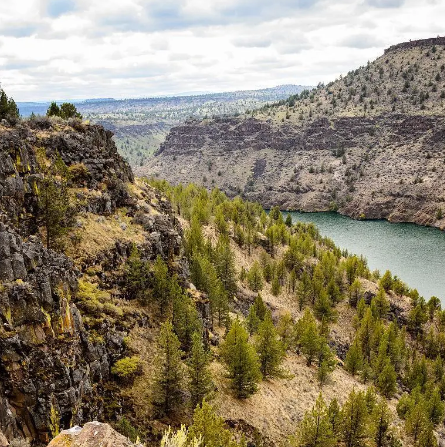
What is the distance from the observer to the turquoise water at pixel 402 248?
121 m

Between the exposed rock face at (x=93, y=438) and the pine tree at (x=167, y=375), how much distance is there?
20.0 metres

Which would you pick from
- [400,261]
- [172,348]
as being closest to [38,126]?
[172,348]

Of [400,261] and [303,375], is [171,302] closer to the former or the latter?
[303,375]

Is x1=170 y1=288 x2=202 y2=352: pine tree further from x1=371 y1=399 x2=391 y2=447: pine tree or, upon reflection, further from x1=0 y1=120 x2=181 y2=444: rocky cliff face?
x1=371 y1=399 x2=391 y2=447: pine tree

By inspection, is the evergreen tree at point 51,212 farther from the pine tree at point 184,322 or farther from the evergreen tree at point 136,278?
the pine tree at point 184,322

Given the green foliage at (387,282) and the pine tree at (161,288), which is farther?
the green foliage at (387,282)

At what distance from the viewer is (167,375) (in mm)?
34250

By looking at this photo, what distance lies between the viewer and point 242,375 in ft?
138

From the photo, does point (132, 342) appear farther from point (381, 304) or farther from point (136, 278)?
point (381, 304)

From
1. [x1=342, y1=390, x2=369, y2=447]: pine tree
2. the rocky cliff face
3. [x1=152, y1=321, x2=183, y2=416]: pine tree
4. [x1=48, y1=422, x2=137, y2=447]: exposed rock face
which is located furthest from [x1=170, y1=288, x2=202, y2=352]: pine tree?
[x1=48, y1=422, x2=137, y2=447]: exposed rock face

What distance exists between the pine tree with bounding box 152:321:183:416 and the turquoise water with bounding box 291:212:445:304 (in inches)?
3709

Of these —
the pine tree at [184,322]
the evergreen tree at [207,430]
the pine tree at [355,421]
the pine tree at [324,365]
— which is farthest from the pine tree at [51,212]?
the pine tree at [324,365]

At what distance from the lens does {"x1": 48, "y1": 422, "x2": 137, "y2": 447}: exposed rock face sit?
13.7 m

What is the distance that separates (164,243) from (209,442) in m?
31.1
